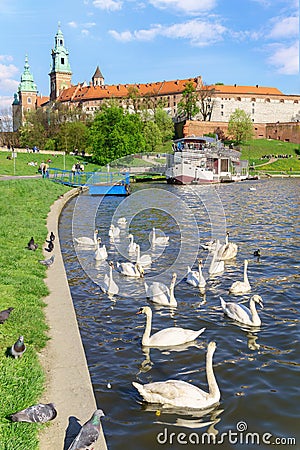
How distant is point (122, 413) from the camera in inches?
272

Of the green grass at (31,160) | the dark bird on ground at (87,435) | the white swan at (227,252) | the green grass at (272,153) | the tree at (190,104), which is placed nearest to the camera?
the dark bird on ground at (87,435)

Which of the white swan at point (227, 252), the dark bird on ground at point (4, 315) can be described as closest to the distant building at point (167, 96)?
the white swan at point (227, 252)

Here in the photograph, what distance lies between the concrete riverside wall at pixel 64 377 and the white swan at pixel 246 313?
3.72 metres

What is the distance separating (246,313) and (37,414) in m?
6.07

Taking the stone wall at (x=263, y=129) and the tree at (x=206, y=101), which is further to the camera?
the tree at (x=206, y=101)

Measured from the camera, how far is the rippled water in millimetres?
6668

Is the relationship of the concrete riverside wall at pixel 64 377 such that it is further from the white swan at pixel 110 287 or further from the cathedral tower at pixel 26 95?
the cathedral tower at pixel 26 95

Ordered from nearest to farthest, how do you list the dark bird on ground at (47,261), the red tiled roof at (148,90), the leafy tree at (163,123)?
the dark bird on ground at (47,261) < the leafy tree at (163,123) < the red tiled roof at (148,90)

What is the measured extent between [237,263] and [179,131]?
102685 mm

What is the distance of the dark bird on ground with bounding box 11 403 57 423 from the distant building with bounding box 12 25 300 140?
111945mm

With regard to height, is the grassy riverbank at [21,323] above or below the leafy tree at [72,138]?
below

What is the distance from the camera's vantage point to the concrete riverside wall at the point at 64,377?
5684 mm

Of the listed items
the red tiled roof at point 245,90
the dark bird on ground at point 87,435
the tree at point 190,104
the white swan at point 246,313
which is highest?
the red tiled roof at point 245,90

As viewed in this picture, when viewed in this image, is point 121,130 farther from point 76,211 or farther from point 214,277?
point 214,277
